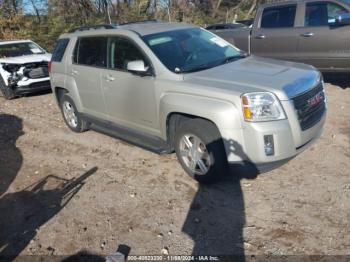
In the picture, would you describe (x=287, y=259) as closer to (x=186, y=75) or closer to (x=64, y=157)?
(x=186, y=75)

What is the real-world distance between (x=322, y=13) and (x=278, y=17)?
948mm

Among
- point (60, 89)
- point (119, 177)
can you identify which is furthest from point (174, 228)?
point (60, 89)

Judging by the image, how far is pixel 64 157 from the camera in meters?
5.89

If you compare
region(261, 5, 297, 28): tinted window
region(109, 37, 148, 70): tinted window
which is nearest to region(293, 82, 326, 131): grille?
region(109, 37, 148, 70): tinted window

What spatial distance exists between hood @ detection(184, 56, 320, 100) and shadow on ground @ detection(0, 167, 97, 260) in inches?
80.6

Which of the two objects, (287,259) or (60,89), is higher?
(60,89)

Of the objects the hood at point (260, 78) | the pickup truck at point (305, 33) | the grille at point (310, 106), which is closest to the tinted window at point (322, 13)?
the pickup truck at point (305, 33)

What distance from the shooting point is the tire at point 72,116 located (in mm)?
6576

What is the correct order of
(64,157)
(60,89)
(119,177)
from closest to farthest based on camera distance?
(119,177)
(64,157)
(60,89)

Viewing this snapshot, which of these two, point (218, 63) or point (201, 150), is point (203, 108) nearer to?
point (201, 150)

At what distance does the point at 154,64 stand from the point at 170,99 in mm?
554

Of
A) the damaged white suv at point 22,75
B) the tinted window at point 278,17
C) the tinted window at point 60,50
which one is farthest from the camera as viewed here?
the damaged white suv at point 22,75

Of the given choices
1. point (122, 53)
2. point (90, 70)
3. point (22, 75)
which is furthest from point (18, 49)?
point (122, 53)

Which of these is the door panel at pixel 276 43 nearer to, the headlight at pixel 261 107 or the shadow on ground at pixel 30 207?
the headlight at pixel 261 107
